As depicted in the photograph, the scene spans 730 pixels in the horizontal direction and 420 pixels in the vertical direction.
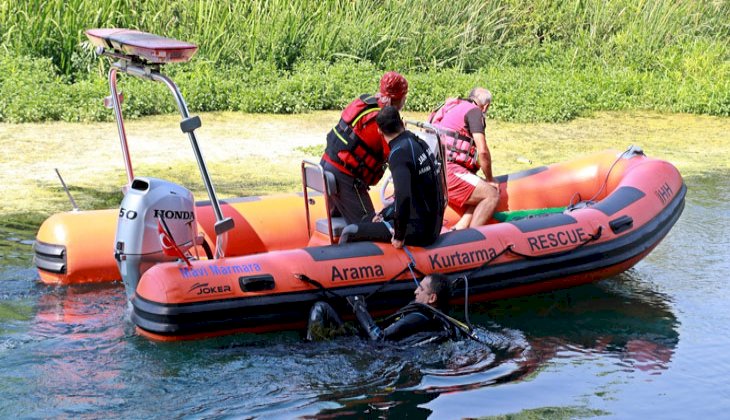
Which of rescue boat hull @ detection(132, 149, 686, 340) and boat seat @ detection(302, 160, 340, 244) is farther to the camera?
boat seat @ detection(302, 160, 340, 244)

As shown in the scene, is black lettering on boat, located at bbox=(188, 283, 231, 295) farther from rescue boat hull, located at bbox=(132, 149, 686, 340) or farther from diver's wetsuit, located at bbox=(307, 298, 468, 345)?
diver's wetsuit, located at bbox=(307, 298, 468, 345)

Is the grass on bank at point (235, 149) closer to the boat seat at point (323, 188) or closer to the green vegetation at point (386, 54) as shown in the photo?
the green vegetation at point (386, 54)

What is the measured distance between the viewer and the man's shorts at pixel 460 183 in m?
6.96

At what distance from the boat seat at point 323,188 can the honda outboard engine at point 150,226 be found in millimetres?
833

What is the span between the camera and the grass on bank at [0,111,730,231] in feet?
26.9

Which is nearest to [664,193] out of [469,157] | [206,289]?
[469,157]

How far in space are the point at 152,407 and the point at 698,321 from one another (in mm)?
3131

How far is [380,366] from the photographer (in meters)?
5.17

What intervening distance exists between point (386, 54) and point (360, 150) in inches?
248

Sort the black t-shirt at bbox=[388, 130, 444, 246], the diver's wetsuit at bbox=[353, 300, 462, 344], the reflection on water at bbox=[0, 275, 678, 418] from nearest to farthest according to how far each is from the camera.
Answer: the reflection on water at bbox=[0, 275, 678, 418] → the diver's wetsuit at bbox=[353, 300, 462, 344] → the black t-shirt at bbox=[388, 130, 444, 246]

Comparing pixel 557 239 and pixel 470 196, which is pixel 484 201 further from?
pixel 557 239

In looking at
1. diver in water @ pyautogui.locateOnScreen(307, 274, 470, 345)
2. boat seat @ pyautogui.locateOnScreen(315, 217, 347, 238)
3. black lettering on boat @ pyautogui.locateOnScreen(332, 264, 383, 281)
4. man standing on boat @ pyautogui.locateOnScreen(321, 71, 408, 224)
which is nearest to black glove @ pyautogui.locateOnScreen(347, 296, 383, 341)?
diver in water @ pyautogui.locateOnScreen(307, 274, 470, 345)

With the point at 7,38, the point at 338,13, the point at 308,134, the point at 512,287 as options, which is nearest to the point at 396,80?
the point at 512,287

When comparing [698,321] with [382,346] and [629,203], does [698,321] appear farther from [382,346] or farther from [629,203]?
[382,346]
